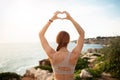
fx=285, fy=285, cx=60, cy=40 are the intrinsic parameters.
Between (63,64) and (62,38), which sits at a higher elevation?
(62,38)

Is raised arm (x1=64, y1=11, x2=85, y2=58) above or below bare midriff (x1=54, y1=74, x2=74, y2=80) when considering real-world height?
above

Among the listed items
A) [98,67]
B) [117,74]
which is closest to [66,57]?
[117,74]

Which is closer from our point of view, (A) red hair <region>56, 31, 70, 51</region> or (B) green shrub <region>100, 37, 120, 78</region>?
(A) red hair <region>56, 31, 70, 51</region>

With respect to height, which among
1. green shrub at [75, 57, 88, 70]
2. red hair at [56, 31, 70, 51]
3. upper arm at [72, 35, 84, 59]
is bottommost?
green shrub at [75, 57, 88, 70]

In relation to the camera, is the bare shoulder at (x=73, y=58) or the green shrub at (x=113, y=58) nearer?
→ the bare shoulder at (x=73, y=58)

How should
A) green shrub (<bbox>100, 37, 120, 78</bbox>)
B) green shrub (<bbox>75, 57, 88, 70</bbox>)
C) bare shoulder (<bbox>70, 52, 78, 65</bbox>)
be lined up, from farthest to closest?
green shrub (<bbox>75, 57, 88, 70</bbox>)
green shrub (<bbox>100, 37, 120, 78</bbox>)
bare shoulder (<bbox>70, 52, 78, 65</bbox>)

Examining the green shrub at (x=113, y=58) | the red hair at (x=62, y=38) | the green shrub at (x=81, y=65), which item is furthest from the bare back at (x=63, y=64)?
the green shrub at (x=81, y=65)

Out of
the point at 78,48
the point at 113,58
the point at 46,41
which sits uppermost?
the point at 46,41

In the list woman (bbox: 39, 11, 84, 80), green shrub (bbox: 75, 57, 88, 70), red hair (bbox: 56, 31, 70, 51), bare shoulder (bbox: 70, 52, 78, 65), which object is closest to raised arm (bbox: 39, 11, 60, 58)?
woman (bbox: 39, 11, 84, 80)

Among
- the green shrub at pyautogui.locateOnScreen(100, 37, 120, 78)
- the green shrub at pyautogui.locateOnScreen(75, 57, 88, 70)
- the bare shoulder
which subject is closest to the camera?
the bare shoulder

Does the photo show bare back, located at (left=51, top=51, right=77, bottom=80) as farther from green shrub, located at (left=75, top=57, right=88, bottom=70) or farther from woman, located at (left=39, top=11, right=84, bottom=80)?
green shrub, located at (left=75, top=57, right=88, bottom=70)

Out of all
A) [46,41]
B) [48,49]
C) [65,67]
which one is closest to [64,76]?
[65,67]

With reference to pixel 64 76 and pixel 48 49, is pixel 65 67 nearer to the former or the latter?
pixel 64 76

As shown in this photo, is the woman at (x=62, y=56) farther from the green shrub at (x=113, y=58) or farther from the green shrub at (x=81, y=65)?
the green shrub at (x=81, y=65)
